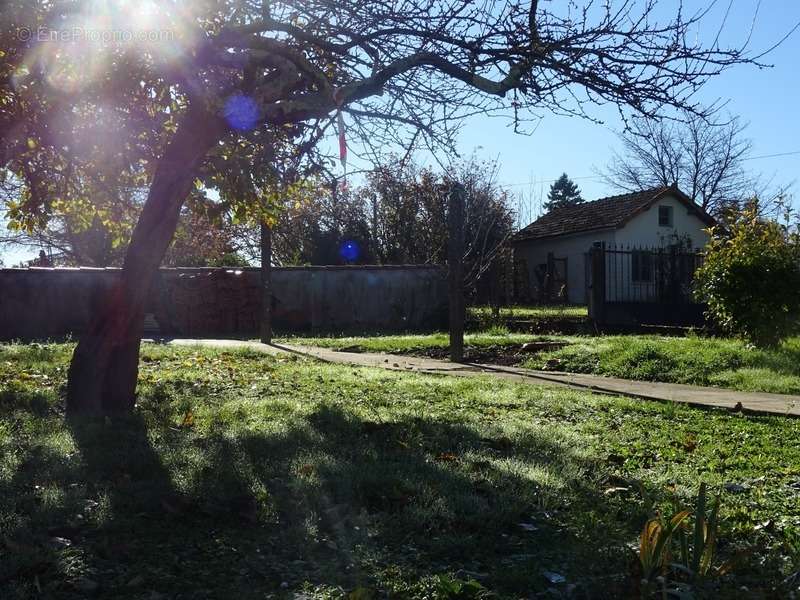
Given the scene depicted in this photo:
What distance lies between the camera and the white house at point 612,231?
109 feet

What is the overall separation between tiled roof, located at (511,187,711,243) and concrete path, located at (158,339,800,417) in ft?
71.2

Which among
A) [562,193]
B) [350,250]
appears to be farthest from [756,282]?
[562,193]

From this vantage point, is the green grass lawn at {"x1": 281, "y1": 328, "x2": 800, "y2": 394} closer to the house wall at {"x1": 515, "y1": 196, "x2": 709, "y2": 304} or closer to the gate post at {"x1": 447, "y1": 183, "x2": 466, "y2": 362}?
the gate post at {"x1": 447, "y1": 183, "x2": 466, "y2": 362}

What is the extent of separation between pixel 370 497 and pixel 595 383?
5.96 meters

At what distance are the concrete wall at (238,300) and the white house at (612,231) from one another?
11240 millimetres

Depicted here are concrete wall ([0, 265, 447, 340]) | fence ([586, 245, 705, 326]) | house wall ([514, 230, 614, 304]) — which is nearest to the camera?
fence ([586, 245, 705, 326])

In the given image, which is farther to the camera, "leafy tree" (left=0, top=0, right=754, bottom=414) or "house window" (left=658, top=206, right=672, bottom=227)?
"house window" (left=658, top=206, right=672, bottom=227)

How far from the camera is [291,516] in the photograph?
12.6 feet

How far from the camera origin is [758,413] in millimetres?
7223

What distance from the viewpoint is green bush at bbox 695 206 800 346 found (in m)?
11.8

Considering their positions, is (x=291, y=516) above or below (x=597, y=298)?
below

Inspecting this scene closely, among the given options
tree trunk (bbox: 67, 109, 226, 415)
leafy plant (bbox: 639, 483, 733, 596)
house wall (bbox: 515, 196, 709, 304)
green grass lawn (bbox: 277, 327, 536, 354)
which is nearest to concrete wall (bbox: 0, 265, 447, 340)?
green grass lawn (bbox: 277, 327, 536, 354)

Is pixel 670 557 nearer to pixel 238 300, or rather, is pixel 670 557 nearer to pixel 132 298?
pixel 132 298

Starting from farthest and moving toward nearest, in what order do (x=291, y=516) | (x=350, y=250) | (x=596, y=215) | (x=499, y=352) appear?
(x=596, y=215) → (x=350, y=250) → (x=499, y=352) → (x=291, y=516)
